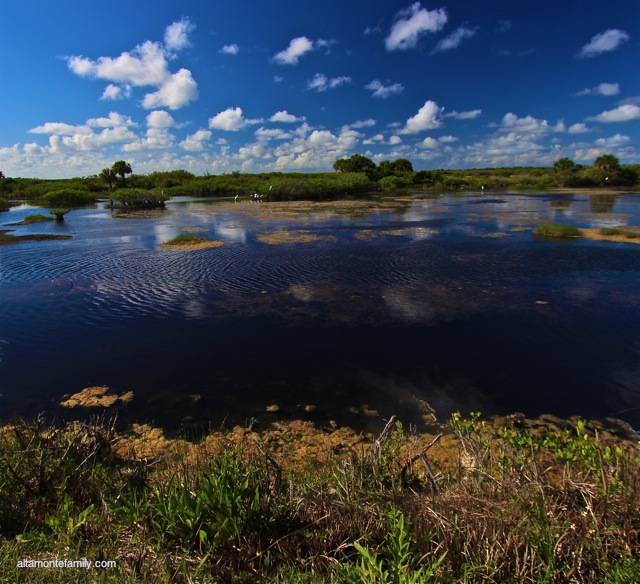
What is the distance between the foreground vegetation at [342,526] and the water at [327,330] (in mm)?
3909

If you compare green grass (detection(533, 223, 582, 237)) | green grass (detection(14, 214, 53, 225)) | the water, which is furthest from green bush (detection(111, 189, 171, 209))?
green grass (detection(533, 223, 582, 237))

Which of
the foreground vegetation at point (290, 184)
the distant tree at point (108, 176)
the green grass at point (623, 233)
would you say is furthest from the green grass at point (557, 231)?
the distant tree at point (108, 176)

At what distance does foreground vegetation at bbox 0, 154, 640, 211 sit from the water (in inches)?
1884

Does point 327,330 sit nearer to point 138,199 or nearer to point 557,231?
point 557,231

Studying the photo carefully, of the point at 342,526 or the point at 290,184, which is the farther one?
the point at 290,184

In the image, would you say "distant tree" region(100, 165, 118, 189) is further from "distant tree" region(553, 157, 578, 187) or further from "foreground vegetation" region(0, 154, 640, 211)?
"distant tree" region(553, 157, 578, 187)

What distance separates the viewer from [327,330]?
13.3m

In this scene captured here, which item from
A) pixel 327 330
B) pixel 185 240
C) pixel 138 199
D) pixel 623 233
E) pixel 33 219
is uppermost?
pixel 138 199

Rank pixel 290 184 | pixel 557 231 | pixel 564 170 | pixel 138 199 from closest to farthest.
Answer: pixel 557 231
pixel 138 199
pixel 290 184
pixel 564 170

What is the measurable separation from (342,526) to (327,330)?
9.25 meters

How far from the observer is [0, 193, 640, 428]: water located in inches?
369

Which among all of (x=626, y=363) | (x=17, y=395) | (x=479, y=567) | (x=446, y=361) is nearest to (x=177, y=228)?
(x=17, y=395)

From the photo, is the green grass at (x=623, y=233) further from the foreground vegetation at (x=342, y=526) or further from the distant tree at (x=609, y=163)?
the distant tree at (x=609, y=163)

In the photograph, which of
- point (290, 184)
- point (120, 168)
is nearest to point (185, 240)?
point (290, 184)
